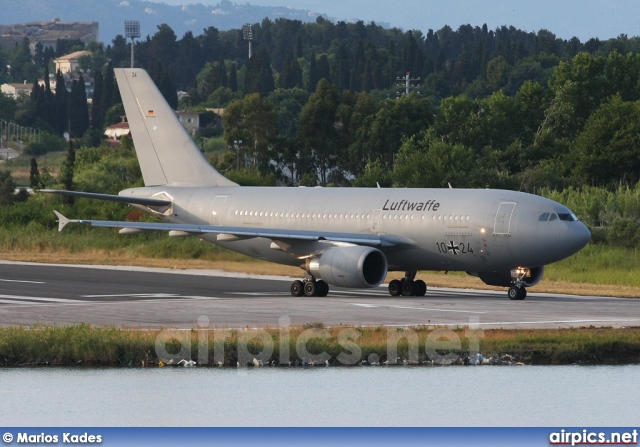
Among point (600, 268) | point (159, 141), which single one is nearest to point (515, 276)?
point (600, 268)

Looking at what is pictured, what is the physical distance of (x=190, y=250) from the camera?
64.3 meters

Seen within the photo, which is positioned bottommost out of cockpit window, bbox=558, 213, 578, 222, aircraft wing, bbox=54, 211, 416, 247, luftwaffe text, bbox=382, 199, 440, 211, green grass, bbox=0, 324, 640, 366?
green grass, bbox=0, 324, 640, 366

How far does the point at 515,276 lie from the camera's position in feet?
148

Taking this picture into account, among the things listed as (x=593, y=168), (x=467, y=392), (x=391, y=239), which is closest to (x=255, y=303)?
(x=391, y=239)

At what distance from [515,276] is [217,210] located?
13.8 meters

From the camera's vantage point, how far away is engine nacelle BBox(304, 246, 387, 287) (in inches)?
1747

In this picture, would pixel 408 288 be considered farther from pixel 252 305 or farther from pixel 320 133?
pixel 320 133

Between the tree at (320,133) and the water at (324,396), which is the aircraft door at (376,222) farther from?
the tree at (320,133)

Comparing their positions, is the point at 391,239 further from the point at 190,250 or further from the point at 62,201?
the point at 62,201

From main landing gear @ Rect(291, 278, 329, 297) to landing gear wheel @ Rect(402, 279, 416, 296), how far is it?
295 centimetres

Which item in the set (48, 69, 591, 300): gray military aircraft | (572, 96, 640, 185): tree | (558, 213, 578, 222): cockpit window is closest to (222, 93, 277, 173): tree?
(572, 96, 640, 185): tree

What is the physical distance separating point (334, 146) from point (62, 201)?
52.8 metres

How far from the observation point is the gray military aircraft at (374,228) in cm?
4391

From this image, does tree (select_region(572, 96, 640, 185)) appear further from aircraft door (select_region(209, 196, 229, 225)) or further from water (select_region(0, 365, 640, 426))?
water (select_region(0, 365, 640, 426))
